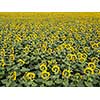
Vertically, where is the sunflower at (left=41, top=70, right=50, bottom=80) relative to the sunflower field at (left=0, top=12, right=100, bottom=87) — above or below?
below

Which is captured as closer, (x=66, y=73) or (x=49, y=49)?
(x=66, y=73)

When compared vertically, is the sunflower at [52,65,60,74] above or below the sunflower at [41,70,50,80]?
above

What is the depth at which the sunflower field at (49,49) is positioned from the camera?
1.91m

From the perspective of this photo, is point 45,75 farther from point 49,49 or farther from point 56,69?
point 49,49

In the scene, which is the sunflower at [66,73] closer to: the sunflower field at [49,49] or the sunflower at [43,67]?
the sunflower field at [49,49]

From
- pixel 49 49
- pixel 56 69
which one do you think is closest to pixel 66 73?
pixel 56 69

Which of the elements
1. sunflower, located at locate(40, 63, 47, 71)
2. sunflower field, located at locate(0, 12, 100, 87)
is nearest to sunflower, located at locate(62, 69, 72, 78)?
sunflower field, located at locate(0, 12, 100, 87)

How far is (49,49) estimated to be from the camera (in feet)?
6.66

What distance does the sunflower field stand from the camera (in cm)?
191

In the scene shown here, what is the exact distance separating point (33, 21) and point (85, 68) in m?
0.46

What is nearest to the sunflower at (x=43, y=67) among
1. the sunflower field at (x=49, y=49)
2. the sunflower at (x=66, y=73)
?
the sunflower field at (x=49, y=49)

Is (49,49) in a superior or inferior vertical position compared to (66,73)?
superior

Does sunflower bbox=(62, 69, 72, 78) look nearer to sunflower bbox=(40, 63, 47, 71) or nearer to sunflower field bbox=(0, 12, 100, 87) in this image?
sunflower field bbox=(0, 12, 100, 87)
